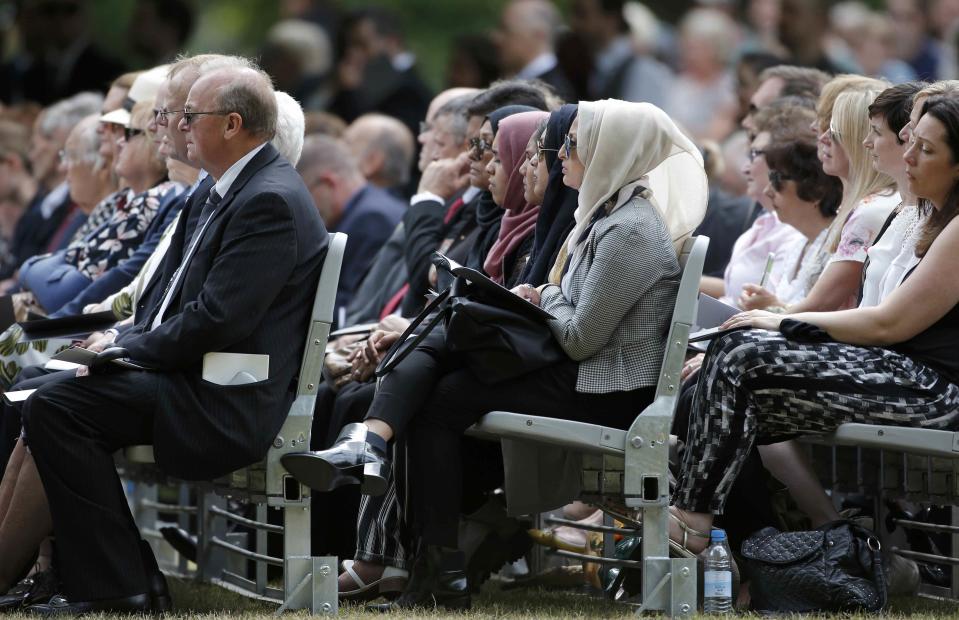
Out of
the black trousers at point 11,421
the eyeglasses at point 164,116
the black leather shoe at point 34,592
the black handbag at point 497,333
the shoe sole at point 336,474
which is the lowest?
the black leather shoe at point 34,592

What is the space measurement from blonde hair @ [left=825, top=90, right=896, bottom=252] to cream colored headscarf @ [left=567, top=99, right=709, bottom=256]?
0.74 m

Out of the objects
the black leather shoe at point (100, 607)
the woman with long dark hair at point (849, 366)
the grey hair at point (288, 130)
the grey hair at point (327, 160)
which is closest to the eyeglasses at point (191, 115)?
the grey hair at point (288, 130)

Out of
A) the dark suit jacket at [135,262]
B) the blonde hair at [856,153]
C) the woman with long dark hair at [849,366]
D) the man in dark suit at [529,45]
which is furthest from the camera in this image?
the man in dark suit at [529,45]

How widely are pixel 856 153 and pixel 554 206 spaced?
3.55 feet

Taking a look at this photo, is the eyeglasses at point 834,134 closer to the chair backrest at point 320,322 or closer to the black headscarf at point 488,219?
the black headscarf at point 488,219

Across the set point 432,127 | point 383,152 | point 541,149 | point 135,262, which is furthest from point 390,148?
point 541,149

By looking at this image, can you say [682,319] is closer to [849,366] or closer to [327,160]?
[849,366]

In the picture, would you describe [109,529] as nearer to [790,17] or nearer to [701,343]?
[701,343]

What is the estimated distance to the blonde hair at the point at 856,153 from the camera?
18.1ft

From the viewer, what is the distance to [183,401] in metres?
4.66

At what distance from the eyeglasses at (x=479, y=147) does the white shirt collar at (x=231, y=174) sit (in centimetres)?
120

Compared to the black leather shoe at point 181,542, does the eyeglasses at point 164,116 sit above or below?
above

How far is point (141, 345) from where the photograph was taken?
4711 millimetres

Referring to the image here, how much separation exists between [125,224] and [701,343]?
2.49 meters
